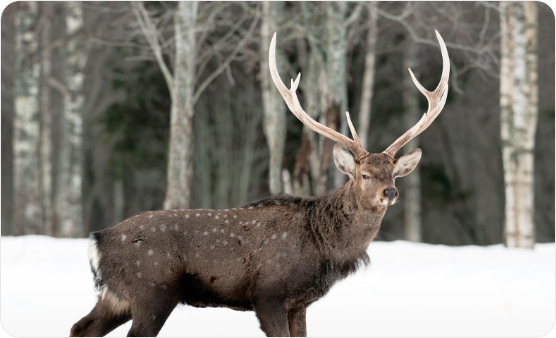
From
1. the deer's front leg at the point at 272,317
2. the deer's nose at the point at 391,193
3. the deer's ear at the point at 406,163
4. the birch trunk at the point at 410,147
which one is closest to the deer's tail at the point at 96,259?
the deer's front leg at the point at 272,317

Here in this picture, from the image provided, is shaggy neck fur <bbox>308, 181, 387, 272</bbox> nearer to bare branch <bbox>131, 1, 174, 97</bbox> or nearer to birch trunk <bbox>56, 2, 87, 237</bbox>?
bare branch <bbox>131, 1, 174, 97</bbox>

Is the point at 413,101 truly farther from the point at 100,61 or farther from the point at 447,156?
the point at 100,61

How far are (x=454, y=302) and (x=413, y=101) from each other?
1264 cm

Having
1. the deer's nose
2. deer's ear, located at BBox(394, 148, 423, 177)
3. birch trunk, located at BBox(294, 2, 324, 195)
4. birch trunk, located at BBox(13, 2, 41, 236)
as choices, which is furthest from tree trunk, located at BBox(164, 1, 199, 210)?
the deer's nose

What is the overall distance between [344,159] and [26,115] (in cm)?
998

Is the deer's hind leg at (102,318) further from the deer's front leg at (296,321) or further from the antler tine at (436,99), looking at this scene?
the antler tine at (436,99)

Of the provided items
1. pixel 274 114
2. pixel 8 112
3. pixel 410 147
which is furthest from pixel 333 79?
pixel 8 112

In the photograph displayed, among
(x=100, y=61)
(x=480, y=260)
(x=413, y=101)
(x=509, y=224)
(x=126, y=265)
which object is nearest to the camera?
(x=126, y=265)

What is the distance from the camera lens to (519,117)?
11.5 m

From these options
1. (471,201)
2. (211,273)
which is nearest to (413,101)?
(471,201)

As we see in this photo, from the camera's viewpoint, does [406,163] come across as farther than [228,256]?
Yes

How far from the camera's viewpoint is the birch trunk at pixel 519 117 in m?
11.5

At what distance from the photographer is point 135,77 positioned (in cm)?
2142

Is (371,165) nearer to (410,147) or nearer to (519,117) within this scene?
(519,117)
